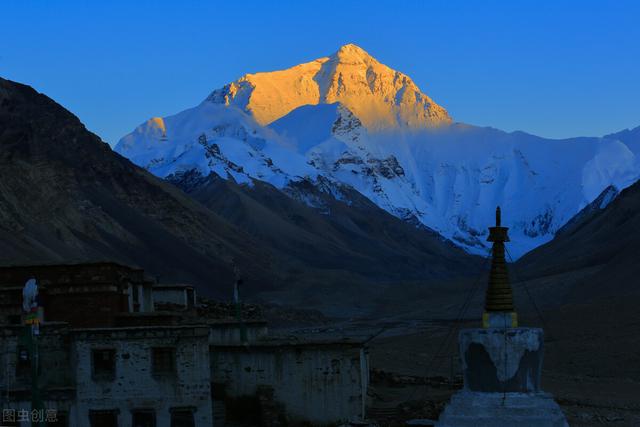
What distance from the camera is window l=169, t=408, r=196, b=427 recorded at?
88.0 ft

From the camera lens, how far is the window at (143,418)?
2686 cm

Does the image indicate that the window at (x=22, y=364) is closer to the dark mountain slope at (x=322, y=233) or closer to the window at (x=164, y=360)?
the window at (x=164, y=360)

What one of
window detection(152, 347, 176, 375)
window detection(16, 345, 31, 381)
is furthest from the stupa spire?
window detection(16, 345, 31, 381)

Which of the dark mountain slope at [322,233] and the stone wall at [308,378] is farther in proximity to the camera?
the dark mountain slope at [322,233]

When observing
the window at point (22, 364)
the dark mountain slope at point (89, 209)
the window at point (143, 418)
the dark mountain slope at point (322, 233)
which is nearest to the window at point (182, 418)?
the window at point (143, 418)

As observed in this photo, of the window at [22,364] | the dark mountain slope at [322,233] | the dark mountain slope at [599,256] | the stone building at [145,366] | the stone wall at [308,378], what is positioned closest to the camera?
the stone building at [145,366]

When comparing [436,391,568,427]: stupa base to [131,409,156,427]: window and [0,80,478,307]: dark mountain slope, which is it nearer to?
[131,409,156,427]: window

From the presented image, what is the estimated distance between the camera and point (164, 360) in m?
27.0

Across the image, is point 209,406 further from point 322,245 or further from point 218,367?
point 322,245

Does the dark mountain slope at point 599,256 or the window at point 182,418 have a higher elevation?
the dark mountain slope at point 599,256

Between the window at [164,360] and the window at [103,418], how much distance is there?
1410mm

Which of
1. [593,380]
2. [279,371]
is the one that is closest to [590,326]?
[593,380]

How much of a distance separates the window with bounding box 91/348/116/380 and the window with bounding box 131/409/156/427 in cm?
102

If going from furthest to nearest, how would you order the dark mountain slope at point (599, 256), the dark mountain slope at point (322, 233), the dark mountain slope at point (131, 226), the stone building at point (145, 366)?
1. the dark mountain slope at point (322, 233)
2. the dark mountain slope at point (131, 226)
3. the dark mountain slope at point (599, 256)
4. the stone building at point (145, 366)
